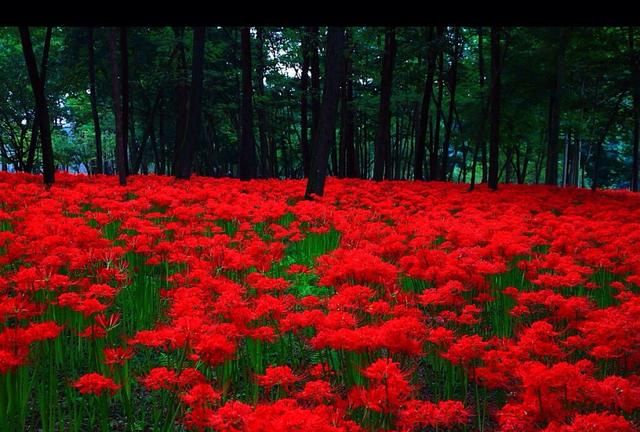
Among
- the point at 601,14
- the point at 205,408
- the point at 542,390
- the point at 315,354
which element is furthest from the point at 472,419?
the point at 601,14

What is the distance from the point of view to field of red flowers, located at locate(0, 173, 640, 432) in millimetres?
2979

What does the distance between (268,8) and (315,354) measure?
3.09m

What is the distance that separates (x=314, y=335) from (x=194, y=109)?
12.2m

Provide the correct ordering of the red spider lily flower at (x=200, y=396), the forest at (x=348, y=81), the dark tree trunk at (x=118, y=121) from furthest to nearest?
the forest at (x=348, y=81) < the dark tree trunk at (x=118, y=121) < the red spider lily flower at (x=200, y=396)

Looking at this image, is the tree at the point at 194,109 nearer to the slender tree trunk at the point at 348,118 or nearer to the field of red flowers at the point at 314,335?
the slender tree trunk at the point at 348,118

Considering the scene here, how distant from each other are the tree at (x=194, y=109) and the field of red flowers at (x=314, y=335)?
7842 millimetres

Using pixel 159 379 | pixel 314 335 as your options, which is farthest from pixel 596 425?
pixel 314 335

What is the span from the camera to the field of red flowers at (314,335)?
2.98 metres

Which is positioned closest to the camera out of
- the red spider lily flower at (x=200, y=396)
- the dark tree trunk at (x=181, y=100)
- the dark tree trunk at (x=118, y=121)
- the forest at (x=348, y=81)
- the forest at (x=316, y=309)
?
the red spider lily flower at (x=200, y=396)

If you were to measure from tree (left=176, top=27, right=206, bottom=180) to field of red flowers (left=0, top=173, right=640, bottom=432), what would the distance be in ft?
25.7

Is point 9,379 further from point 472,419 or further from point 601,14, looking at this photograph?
point 601,14

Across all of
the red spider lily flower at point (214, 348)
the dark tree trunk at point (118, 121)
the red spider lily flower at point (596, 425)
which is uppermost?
the dark tree trunk at point (118, 121)

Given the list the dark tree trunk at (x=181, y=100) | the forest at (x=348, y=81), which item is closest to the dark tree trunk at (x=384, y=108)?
the forest at (x=348, y=81)

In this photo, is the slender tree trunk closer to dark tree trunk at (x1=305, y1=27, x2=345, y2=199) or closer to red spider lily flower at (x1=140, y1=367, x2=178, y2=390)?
dark tree trunk at (x1=305, y1=27, x2=345, y2=199)
